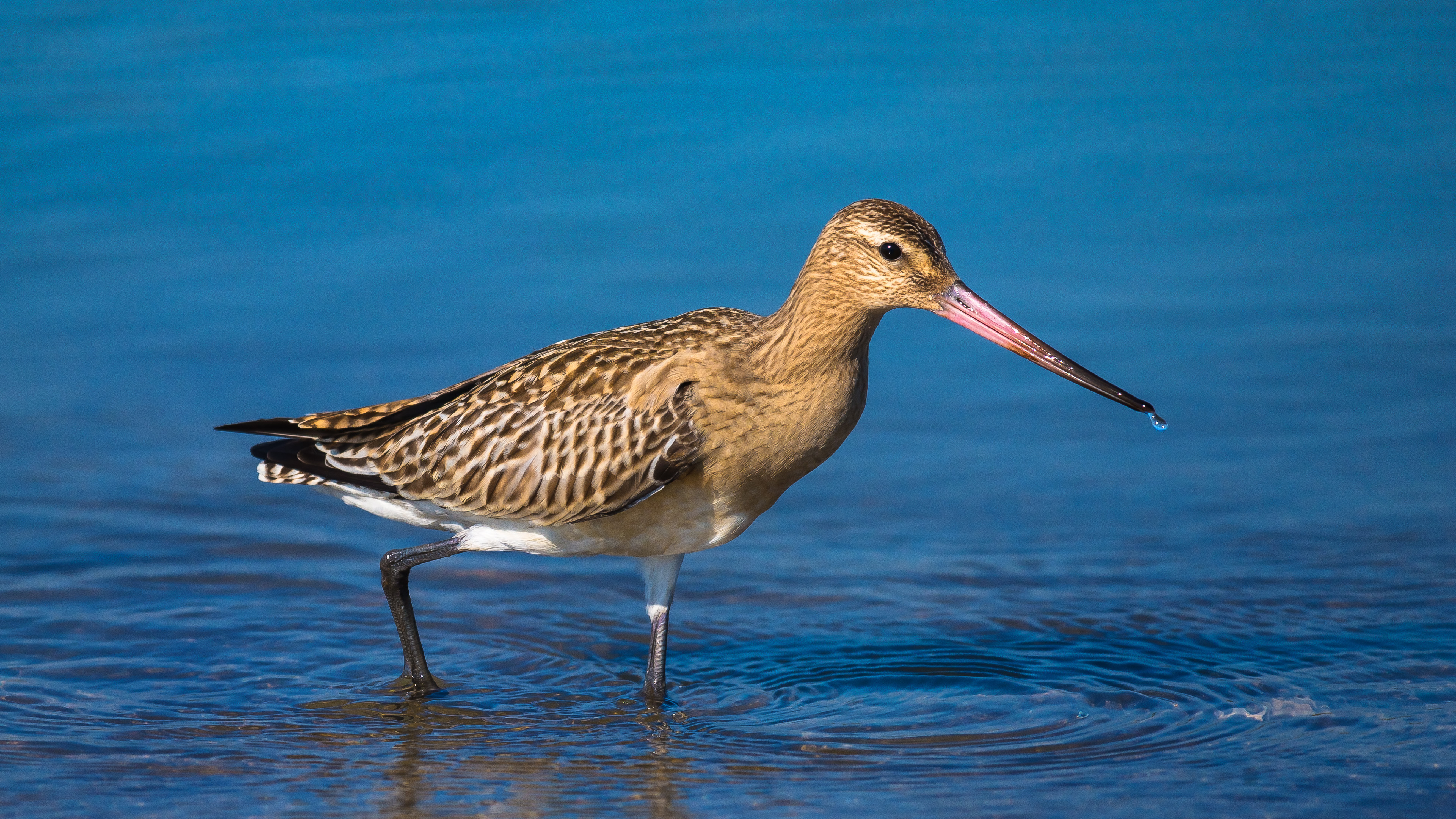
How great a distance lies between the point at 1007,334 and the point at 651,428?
4.78ft

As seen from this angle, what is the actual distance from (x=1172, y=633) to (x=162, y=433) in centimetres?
656

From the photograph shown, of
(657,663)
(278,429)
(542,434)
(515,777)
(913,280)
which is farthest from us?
(278,429)

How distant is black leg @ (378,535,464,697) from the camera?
7305 millimetres

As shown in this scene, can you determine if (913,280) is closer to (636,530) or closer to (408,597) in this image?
(636,530)

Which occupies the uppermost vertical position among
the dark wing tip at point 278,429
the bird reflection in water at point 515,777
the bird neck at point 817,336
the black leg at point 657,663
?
the bird neck at point 817,336

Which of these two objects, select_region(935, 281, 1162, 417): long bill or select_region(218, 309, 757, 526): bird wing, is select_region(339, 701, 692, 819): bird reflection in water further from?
select_region(935, 281, 1162, 417): long bill

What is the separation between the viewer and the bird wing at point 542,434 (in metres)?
6.78

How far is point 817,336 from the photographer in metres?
6.69

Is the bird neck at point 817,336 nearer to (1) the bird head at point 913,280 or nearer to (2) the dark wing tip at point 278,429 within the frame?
(1) the bird head at point 913,280

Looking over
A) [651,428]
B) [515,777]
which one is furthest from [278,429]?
[515,777]

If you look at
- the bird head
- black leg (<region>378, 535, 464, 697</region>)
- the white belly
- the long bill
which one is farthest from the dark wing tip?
the long bill

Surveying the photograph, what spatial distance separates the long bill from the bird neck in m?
0.32

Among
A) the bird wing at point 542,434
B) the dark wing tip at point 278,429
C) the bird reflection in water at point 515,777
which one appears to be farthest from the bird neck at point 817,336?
the dark wing tip at point 278,429

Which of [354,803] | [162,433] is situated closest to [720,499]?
[354,803]
